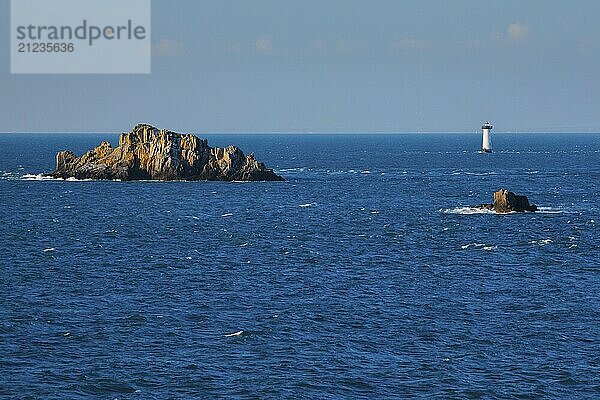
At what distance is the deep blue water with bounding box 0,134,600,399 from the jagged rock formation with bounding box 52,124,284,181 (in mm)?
55100

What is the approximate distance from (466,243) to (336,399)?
54.9m

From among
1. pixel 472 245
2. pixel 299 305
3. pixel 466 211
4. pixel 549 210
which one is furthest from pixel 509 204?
pixel 299 305

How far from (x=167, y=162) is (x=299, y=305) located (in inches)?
4900

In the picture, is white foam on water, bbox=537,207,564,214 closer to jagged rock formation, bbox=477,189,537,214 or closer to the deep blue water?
the deep blue water

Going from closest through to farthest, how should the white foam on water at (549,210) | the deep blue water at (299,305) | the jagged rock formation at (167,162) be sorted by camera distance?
the deep blue water at (299,305) → the white foam on water at (549,210) → the jagged rock formation at (167,162)

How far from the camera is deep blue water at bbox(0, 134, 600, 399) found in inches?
2066

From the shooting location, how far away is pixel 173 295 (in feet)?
243

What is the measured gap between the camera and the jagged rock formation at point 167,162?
187 meters

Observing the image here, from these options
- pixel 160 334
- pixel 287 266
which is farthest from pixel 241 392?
pixel 287 266

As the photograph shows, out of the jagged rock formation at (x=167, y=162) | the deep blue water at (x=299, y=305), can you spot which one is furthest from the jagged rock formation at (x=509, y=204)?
the jagged rock formation at (x=167, y=162)

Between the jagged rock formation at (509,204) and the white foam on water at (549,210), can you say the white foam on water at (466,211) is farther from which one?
the white foam on water at (549,210)

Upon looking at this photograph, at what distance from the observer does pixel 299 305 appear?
70.2 meters

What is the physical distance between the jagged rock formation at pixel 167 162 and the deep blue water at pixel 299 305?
181ft

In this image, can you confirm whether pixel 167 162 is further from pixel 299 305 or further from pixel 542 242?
pixel 299 305
